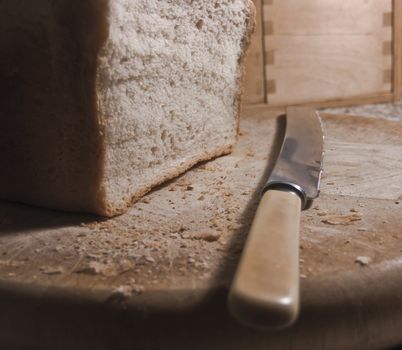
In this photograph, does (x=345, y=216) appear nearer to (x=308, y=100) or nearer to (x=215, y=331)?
(x=215, y=331)

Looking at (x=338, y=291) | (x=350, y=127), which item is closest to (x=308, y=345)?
(x=338, y=291)

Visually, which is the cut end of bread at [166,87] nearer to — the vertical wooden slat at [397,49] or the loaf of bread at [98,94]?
the loaf of bread at [98,94]

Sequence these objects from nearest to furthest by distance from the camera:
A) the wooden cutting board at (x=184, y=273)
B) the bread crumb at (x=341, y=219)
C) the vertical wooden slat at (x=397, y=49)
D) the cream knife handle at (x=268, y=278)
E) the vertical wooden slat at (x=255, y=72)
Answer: the cream knife handle at (x=268, y=278)
the wooden cutting board at (x=184, y=273)
the bread crumb at (x=341, y=219)
the vertical wooden slat at (x=255, y=72)
the vertical wooden slat at (x=397, y=49)

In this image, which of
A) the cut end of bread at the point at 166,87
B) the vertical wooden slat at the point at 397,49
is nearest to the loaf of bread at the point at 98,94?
the cut end of bread at the point at 166,87

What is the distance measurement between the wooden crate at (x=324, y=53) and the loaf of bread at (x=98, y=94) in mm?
708

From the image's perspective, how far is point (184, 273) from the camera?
2.87ft

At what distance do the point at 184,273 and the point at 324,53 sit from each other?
150 cm

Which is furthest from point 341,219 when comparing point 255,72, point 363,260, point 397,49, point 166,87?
point 397,49

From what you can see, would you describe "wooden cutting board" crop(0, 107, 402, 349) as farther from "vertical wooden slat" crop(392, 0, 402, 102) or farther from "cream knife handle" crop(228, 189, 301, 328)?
"vertical wooden slat" crop(392, 0, 402, 102)

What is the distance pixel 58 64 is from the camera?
3.55ft

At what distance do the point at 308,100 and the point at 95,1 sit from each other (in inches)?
52.1

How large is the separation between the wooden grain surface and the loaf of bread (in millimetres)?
730

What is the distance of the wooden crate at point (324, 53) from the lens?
207cm

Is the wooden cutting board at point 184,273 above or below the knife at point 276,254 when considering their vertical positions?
below
